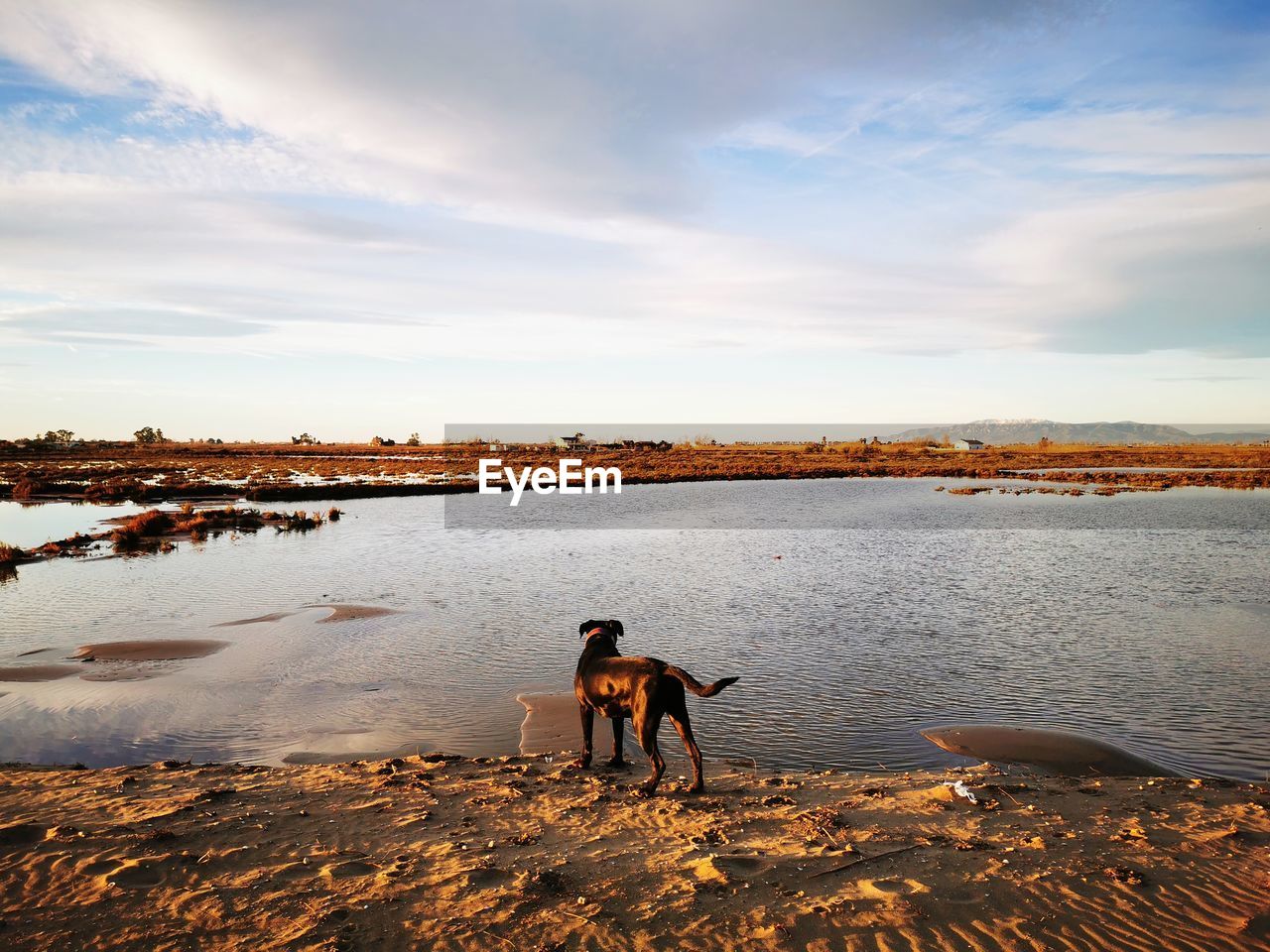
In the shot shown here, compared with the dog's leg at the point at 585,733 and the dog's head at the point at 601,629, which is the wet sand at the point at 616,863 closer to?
the dog's leg at the point at 585,733

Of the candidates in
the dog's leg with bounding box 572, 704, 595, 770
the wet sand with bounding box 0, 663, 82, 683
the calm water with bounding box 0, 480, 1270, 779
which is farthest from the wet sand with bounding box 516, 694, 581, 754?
the wet sand with bounding box 0, 663, 82, 683

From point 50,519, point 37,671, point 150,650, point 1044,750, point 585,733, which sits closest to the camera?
point 585,733

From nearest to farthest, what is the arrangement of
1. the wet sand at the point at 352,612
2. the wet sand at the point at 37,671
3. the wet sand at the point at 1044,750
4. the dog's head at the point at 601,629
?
the wet sand at the point at 1044,750, the dog's head at the point at 601,629, the wet sand at the point at 37,671, the wet sand at the point at 352,612

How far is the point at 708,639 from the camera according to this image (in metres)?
16.1

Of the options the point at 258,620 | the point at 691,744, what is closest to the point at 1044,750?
the point at 691,744

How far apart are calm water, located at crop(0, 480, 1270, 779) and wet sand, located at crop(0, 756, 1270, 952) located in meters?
2.00

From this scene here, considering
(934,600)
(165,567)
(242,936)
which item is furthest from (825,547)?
(242,936)

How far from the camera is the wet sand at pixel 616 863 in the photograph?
17.4 feet

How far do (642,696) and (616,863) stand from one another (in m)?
2.02

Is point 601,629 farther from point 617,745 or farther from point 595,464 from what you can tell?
point 595,464

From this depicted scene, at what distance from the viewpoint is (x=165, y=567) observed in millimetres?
25297

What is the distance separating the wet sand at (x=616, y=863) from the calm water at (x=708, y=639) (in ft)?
6.56

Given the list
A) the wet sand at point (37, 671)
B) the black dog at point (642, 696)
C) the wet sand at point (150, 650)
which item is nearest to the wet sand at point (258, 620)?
the wet sand at point (150, 650)
